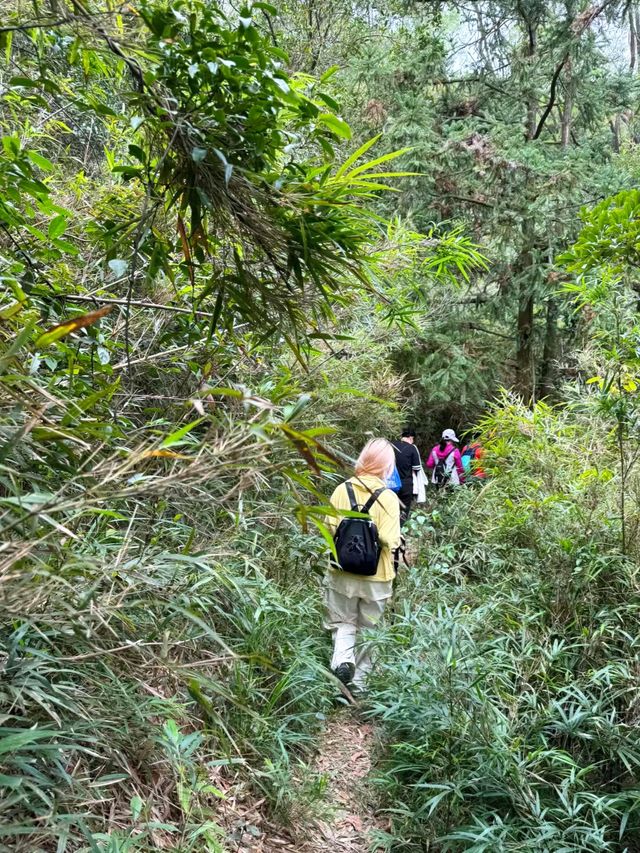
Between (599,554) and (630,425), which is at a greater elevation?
(630,425)

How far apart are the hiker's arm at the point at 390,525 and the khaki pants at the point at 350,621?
41 cm

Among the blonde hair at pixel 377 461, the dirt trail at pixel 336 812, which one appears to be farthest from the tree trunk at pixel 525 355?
the dirt trail at pixel 336 812

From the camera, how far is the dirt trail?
9.11 feet

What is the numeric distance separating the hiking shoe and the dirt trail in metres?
0.19

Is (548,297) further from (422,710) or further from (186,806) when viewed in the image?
(186,806)

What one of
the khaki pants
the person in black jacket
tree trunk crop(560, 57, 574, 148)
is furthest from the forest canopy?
tree trunk crop(560, 57, 574, 148)

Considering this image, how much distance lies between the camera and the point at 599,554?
4141mm

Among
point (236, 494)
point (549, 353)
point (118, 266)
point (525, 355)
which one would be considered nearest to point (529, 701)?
point (236, 494)

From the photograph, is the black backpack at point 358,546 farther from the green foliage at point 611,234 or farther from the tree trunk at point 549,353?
the tree trunk at point 549,353

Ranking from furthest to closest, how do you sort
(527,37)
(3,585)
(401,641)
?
(527,37) < (401,641) < (3,585)

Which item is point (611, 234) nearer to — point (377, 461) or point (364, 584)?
point (377, 461)

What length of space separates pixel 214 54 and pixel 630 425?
3.55 m

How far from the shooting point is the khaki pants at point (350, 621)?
4.27 metres

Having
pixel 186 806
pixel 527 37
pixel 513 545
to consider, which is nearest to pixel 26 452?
pixel 186 806
